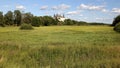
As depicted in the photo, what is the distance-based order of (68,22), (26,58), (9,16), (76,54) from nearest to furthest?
(26,58) → (76,54) → (9,16) → (68,22)

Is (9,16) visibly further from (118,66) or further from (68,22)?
(118,66)

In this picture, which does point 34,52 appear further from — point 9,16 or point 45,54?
point 9,16

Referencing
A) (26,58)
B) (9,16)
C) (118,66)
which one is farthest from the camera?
(9,16)

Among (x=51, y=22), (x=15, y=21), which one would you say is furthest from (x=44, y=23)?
(x=15, y=21)

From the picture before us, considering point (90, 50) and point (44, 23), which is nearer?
point (90, 50)

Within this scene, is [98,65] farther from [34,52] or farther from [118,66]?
[34,52]

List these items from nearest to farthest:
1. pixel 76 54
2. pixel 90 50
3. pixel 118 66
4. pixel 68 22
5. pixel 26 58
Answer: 1. pixel 118 66
2. pixel 26 58
3. pixel 76 54
4. pixel 90 50
5. pixel 68 22

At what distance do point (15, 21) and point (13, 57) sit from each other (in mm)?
100721

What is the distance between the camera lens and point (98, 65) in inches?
337

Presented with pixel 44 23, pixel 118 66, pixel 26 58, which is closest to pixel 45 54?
pixel 26 58

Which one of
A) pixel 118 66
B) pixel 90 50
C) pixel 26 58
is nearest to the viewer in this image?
pixel 118 66

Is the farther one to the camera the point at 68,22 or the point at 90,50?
the point at 68,22

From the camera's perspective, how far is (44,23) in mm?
106125

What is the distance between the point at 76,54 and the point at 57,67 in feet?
11.8
